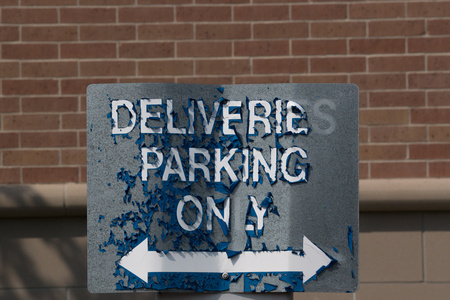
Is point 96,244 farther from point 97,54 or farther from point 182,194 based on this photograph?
point 97,54

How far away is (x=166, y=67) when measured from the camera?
3871 millimetres

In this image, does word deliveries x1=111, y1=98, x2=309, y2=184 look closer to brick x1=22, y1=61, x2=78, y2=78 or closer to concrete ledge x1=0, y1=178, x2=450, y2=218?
concrete ledge x1=0, y1=178, x2=450, y2=218

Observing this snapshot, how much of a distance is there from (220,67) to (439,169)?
154cm

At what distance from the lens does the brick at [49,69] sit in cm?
389

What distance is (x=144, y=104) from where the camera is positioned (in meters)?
1.84

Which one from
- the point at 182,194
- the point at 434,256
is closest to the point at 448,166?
the point at 434,256

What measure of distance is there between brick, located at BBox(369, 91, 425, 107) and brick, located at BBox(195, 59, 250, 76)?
835 millimetres

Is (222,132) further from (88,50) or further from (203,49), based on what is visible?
(88,50)

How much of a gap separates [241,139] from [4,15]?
8.75 ft

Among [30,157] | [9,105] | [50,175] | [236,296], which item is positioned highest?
[9,105]

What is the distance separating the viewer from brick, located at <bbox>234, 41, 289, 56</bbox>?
388cm

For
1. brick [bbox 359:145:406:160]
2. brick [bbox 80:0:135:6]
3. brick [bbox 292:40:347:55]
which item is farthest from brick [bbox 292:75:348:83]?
brick [bbox 80:0:135:6]

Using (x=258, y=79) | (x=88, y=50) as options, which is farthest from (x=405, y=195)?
(x=88, y=50)

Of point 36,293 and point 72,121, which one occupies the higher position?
point 72,121
